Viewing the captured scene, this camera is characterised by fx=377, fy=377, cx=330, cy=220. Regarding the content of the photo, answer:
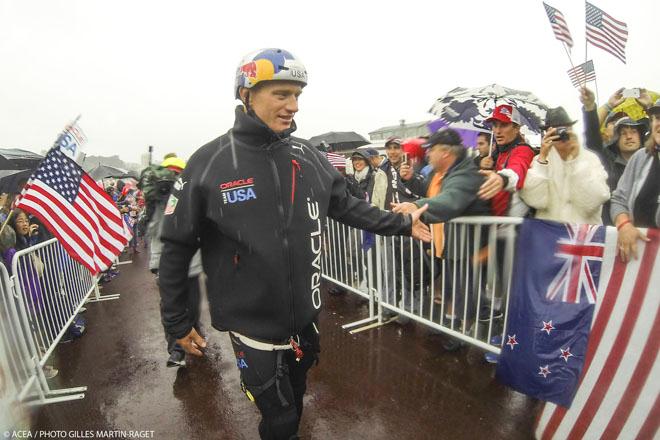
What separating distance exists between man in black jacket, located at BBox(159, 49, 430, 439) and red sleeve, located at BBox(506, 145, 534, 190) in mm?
2045

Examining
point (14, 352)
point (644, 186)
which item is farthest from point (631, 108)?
point (14, 352)

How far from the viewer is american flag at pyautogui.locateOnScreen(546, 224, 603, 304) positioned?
230cm

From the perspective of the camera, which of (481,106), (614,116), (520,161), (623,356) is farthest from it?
(614,116)

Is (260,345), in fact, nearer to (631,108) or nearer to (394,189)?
(394,189)

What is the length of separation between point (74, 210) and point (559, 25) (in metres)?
6.38

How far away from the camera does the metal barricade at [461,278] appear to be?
3188 millimetres

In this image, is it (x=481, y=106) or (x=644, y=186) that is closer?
(x=644, y=186)

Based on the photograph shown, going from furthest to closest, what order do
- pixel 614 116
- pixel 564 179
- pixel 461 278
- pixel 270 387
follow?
pixel 614 116 < pixel 461 278 < pixel 564 179 < pixel 270 387

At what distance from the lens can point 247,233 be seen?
75.0 inches

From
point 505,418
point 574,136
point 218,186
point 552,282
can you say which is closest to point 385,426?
point 505,418

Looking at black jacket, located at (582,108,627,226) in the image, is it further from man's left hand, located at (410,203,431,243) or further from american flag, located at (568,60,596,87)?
man's left hand, located at (410,203,431,243)

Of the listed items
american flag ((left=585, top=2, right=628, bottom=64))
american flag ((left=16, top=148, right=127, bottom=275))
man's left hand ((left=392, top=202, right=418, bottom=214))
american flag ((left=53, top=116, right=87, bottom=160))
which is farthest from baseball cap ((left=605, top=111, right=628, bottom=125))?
american flag ((left=53, top=116, right=87, bottom=160))

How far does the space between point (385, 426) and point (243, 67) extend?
2.69m

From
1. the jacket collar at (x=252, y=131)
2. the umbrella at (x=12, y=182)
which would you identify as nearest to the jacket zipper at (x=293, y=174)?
the jacket collar at (x=252, y=131)
